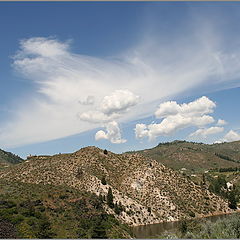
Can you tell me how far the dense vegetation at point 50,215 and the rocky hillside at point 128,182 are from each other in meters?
16.6

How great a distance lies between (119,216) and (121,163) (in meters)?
36.0

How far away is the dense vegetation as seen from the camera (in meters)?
55.8

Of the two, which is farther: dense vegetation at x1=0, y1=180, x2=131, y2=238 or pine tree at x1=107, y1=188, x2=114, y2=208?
pine tree at x1=107, y1=188, x2=114, y2=208

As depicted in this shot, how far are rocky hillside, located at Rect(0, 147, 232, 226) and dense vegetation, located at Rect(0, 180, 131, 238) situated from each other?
54.3 feet

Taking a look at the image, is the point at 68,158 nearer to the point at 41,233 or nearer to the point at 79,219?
the point at 79,219

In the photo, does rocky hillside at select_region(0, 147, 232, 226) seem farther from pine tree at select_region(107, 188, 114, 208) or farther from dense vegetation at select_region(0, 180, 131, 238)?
dense vegetation at select_region(0, 180, 131, 238)

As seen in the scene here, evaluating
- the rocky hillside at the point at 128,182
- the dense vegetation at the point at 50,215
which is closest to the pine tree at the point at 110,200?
the rocky hillside at the point at 128,182

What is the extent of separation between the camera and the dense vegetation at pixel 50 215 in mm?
55844

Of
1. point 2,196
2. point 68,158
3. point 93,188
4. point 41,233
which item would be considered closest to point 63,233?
point 41,233

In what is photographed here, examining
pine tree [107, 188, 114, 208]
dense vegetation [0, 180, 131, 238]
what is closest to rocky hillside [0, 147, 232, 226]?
pine tree [107, 188, 114, 208]

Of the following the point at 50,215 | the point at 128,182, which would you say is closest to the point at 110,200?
the point at 128,182

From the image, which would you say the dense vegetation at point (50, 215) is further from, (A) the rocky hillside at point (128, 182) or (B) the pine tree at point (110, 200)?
(A) the rocky hillside at point (128, 182)

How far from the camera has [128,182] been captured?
382 feet

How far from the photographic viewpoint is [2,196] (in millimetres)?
74562
